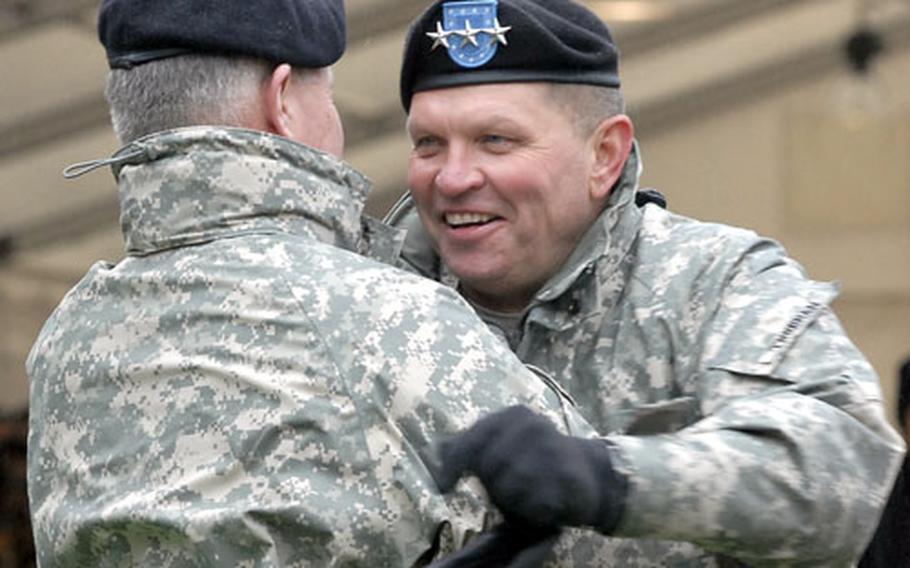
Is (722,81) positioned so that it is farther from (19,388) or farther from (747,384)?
(747,384)

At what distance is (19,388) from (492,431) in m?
8.73

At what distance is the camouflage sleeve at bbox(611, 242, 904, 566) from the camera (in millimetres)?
2459

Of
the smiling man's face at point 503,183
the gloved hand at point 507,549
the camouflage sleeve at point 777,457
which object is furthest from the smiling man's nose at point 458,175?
the gloved hand at point 507,549

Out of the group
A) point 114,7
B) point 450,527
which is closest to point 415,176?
point 114,7

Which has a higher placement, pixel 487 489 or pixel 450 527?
pixel 487 489

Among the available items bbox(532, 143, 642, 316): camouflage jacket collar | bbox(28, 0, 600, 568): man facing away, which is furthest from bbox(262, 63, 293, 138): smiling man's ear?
bbox(532, 143, 642, 316): camouflage jacket collar

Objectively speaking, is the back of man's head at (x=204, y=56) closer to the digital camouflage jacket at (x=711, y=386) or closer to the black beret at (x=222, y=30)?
the black beret at (x=222, y=30)

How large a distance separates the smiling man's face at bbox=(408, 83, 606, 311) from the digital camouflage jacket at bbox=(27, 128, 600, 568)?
300 mm

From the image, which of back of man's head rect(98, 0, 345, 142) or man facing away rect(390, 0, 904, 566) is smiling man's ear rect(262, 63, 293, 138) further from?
man facing away rect(390, 0, 904, 566)

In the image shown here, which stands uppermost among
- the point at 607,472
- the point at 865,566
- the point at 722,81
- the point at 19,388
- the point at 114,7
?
the point at 114,7

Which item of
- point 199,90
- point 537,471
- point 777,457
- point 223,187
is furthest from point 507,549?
point 199,90

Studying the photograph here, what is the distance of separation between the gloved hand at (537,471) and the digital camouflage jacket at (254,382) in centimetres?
23

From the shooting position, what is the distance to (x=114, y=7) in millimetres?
2951

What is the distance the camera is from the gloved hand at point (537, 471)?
7.68 ft
